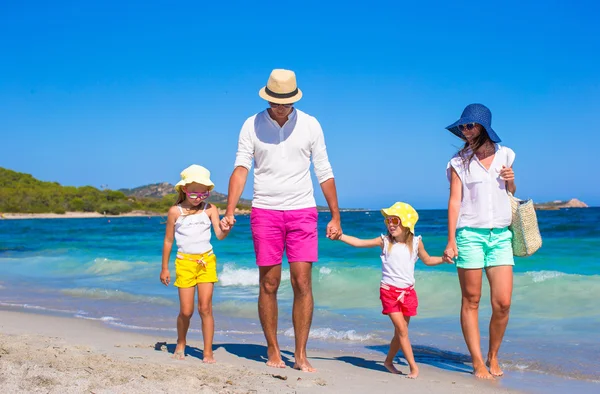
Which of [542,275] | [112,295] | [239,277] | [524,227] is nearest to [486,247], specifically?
[524,227]

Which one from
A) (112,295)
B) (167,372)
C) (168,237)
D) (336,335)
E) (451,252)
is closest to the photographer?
(167,372)

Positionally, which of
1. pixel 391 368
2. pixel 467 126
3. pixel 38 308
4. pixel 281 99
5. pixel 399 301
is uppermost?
pixel 281 99

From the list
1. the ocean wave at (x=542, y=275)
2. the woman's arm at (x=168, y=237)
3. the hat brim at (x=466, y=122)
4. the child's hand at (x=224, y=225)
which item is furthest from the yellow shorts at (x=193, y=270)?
the ocean wave at (x=542, y=275)

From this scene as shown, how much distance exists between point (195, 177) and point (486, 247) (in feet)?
7.04

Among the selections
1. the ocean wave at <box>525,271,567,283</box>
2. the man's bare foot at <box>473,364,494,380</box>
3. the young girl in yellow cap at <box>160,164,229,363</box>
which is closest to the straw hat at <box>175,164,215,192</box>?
the young girl in yellow cap at <box>160,164,229,363</box>

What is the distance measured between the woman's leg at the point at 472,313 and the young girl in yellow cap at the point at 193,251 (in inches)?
70.7

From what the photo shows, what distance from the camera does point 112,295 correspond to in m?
9.88

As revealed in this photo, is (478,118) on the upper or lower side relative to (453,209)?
upper

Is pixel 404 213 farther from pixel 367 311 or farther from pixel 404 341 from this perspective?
pixel 367 311

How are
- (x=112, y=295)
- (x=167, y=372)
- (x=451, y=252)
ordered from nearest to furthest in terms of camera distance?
1. (x=167, y=372)
2. (x=451, y=252)
3. (x=112, y=295)

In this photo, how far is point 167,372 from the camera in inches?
158

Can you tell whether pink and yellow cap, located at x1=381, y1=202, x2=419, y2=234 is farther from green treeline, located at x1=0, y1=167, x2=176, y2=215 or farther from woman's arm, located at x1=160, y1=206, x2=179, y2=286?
green treeline, located at x1=0, y1=167, x2=176, y2=215

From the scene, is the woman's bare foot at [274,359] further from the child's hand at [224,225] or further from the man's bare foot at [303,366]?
the child's hand at [224,225]

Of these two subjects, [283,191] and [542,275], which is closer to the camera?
[283,191]
